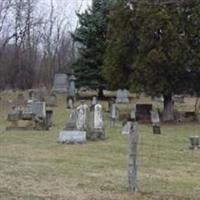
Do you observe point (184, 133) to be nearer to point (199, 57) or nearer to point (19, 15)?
point (199, 57)

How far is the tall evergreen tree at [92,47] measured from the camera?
43.4 meters

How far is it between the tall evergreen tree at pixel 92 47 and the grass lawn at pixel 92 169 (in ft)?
72.3

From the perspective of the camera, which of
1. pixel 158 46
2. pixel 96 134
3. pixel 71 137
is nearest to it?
pixel 71 137

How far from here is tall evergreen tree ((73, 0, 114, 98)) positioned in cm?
4338

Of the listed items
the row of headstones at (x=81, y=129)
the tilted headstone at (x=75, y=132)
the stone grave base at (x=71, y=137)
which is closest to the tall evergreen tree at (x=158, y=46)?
the row of headstones at (x=81, y=129)

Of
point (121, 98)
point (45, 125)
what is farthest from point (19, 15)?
point (45, 125)

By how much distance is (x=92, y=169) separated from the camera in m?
13.0

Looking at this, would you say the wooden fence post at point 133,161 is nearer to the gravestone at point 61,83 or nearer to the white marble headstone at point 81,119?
the white marble headstone at point 81,119

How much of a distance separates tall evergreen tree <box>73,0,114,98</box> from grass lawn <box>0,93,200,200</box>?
2203cm

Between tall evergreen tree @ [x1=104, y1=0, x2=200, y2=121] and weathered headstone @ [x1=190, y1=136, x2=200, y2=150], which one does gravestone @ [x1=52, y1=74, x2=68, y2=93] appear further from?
weathered headstone @ [x1=190, y1=136, x2=200, y2=150]

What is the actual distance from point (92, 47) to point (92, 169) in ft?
104

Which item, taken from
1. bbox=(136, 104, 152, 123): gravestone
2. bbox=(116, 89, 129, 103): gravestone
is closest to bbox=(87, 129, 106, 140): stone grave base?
bbox=(136, 104, 152, 123): gravestone

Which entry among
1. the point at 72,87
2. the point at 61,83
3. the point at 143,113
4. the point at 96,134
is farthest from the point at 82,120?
the point at 61,83

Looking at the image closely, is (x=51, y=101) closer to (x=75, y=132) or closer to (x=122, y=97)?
(x=122, y=97)
